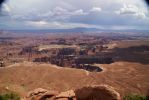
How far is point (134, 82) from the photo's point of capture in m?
53.7

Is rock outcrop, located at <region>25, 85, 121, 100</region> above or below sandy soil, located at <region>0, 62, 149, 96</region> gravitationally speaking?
above

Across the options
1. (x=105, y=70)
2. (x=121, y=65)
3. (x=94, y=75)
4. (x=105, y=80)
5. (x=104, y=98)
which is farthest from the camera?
(x=121, y=65)

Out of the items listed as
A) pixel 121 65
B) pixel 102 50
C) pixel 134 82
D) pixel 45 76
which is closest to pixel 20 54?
pixel 102 50

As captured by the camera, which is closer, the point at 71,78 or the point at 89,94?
the point at 89,94

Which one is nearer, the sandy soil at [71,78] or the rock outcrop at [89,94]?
the rock outcrop at [89,94]

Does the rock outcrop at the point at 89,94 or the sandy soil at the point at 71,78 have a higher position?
the rock outcrop at the point at 89,94

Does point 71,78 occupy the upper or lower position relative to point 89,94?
lower

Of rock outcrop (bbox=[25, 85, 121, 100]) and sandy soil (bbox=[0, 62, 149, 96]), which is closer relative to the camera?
rock outcrop (bbox=[25, 85, 121, 100])

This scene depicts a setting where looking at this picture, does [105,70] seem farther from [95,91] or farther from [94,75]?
[95,91]

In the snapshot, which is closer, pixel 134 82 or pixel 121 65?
pixel 134 82

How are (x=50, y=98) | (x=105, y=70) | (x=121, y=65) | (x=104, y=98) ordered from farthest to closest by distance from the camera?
(x=121, y=65)
(x=105, y=70)
(x=50, y=98)
(x=104, y=98)

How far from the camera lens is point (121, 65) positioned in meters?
75.8

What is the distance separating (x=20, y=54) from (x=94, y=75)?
64.0 metres

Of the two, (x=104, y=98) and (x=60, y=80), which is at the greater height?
(x=104, y=98)
